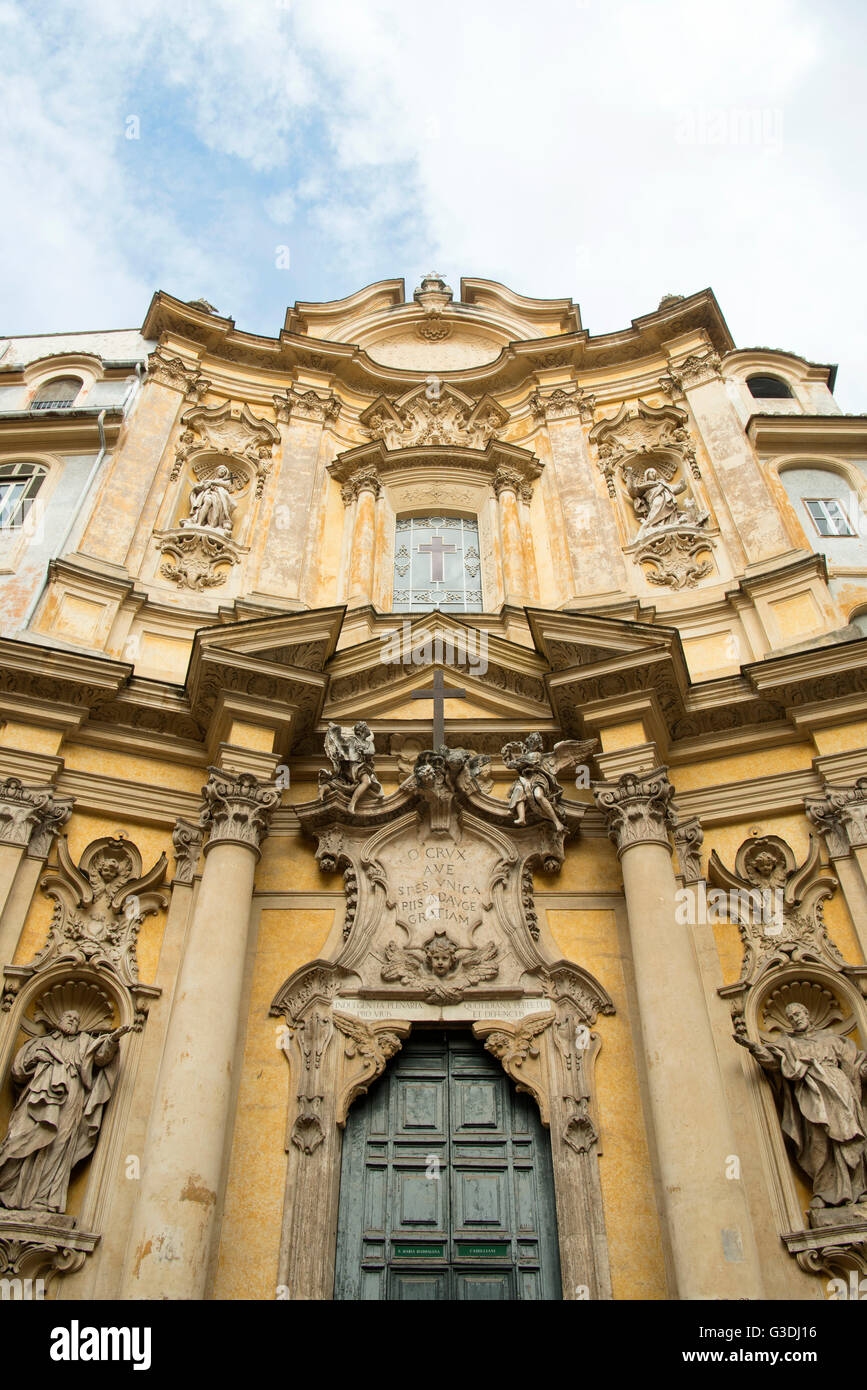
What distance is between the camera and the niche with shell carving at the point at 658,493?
13.0 m

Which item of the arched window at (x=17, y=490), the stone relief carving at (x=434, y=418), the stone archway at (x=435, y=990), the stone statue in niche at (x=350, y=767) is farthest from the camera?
the stone relief carving at (x=434, y=418)

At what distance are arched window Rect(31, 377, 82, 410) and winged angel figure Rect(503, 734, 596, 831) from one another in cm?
957

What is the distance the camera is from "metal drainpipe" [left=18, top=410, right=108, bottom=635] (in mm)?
11672

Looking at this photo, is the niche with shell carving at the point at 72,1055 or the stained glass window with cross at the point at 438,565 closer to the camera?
the niche with shell carving at the point at 72,1055

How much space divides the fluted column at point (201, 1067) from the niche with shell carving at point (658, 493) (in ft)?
20.2

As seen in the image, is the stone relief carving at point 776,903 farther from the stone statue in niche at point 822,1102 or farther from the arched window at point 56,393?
the arched window at point 56,393

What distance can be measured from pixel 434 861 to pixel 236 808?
79.4 inches

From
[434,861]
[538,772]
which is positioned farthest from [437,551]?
[434,861]

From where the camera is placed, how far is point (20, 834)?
9.43 m

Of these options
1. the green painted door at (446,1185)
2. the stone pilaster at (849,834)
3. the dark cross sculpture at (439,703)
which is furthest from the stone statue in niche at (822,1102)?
the dark cross sculpture at (439,703)

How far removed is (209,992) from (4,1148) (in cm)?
186

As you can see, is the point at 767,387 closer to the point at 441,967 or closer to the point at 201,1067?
the point at 441,967

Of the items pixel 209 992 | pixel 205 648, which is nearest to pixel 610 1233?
pixel 209 992

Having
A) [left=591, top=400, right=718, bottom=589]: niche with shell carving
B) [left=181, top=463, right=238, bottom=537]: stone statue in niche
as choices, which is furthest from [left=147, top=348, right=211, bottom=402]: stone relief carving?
[left=591, top=400, right=718, bottom=589]: niche with shell carving
